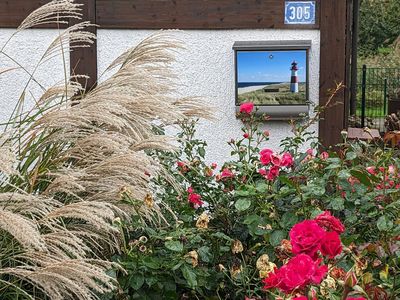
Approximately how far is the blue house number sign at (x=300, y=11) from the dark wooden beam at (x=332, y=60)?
0.08 m

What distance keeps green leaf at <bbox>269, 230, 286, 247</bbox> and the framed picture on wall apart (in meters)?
2.74

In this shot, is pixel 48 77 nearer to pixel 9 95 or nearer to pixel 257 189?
pixel 9 95

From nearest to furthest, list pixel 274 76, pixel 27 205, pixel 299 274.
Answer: pixel 299 274, pixel 27 205, pixel 274 76

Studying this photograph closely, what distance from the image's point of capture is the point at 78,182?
281 cm

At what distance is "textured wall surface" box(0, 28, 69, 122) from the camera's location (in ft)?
19.1

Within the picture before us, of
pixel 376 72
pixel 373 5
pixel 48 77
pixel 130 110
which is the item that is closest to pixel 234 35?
pixel 48 77

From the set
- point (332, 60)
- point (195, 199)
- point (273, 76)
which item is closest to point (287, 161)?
point (195, 199)

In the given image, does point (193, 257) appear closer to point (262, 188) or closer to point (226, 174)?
point (262, 188)

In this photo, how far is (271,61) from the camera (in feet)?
18.0

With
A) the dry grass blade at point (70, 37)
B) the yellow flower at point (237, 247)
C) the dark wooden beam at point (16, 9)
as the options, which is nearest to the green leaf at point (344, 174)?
the yellow flower at point (237, 247)

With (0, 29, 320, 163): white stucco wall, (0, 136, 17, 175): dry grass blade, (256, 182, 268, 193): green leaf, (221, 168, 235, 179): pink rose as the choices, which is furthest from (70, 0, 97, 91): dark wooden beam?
(0, 136, 17, 175): dry grass blade

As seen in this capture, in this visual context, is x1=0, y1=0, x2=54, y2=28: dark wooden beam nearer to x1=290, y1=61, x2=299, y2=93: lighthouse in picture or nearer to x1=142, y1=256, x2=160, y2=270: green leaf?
x1=290, y1=61, x2=299, y2=93: lighthouse in picture

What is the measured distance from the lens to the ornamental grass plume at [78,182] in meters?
2.38

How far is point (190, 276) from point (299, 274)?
89 cm
